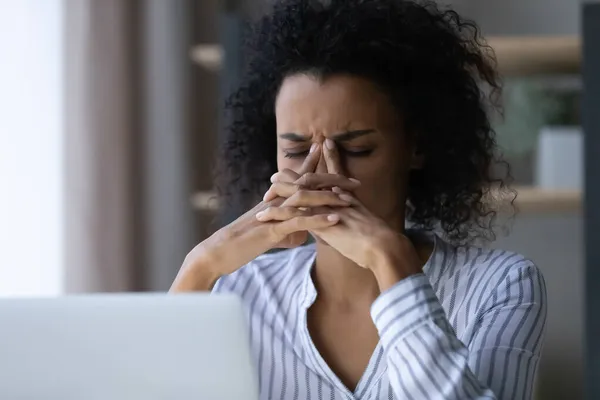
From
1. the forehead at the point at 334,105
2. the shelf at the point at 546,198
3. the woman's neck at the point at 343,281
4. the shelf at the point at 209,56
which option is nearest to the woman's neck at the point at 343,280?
the woman's neck at the point at 343,281

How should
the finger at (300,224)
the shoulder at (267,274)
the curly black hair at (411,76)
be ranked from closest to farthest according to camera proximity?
1. the finger at (300,224)
2. the curly black hair at (411,76)
3. the shoulder at (267,274)

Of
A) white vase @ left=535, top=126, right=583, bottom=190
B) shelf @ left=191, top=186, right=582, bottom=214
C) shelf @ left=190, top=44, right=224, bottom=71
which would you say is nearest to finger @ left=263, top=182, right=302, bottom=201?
shelf @ left=191, top=186, right=582, bottom=214

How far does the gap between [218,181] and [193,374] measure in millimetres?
1137

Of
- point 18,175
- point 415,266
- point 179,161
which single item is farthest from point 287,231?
point 179,161

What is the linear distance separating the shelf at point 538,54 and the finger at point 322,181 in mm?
1034

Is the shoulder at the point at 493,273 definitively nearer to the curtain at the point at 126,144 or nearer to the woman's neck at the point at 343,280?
the woman's neck at the point at 343,280

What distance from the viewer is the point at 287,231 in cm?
128

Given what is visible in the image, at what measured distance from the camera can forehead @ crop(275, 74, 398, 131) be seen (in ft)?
4.27

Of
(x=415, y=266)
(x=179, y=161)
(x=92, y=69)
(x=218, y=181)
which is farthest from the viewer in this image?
(x=179, y=161)

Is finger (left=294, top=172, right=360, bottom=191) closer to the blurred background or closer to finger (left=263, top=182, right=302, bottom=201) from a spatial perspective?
finger (left=263, top=182, right=302, bottom=201)

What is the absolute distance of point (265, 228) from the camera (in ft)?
4.25

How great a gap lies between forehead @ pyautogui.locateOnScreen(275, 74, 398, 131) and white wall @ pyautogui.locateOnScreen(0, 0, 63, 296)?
2.86 ft

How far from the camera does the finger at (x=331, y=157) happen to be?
4.20ft

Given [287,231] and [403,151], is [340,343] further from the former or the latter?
[403,151]
